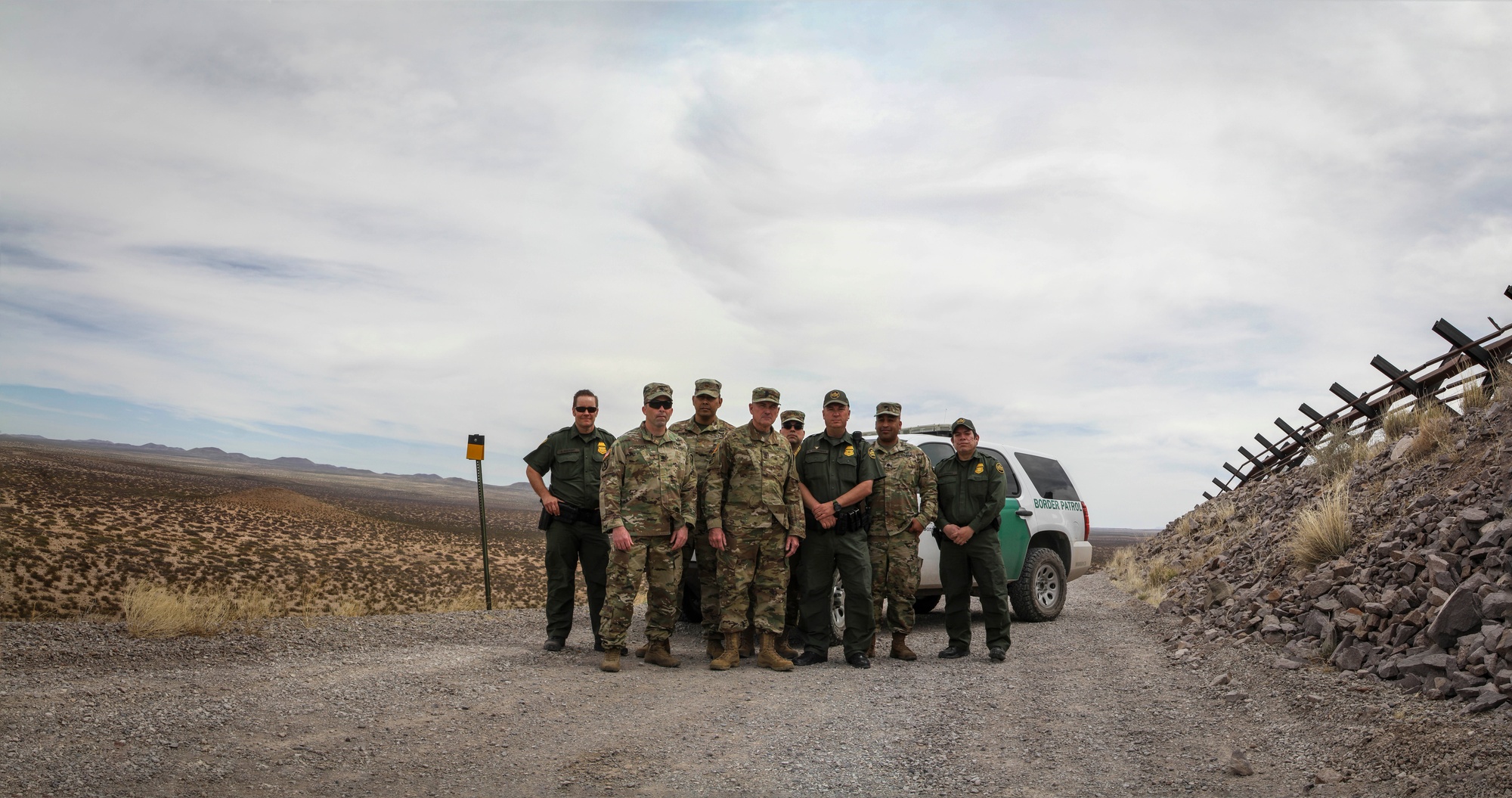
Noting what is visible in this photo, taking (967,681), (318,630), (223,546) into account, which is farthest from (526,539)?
(967,681)

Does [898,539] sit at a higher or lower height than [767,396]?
lower

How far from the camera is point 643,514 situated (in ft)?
21.9

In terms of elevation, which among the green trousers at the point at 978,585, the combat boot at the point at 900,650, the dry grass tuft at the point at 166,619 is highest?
the green trousers at the point at 978,585

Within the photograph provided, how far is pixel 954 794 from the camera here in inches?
160

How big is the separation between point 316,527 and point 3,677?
34.0 m

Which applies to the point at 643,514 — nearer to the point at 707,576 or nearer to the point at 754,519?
the point at 754,519

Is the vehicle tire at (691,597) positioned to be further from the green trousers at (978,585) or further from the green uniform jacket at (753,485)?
the green trousers at (978,585)

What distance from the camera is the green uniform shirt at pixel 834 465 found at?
23.4 ft

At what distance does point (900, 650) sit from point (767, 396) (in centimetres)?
247

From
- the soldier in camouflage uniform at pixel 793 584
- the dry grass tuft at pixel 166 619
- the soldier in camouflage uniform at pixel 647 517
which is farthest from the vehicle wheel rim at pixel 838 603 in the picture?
the dry grass tuft at pixel 166 619

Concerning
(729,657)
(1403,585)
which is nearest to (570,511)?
(729,657)

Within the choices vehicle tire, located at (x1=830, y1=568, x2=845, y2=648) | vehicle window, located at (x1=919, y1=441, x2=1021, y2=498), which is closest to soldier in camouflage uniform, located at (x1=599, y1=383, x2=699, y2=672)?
vehicle tire, located at (x1=830, y1=568, x2=845, y2=648)

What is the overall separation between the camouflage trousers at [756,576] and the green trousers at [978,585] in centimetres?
163

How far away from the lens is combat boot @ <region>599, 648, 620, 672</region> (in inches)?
258
